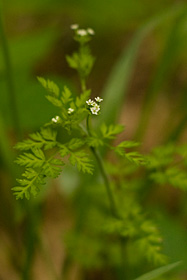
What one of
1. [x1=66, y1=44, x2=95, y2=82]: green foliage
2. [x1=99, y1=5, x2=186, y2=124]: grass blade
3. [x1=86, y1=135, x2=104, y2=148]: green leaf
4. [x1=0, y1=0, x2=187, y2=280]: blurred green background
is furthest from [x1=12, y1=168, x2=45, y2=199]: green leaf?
[x1=99, y1=5, x2=186, y2=124]: grass blade

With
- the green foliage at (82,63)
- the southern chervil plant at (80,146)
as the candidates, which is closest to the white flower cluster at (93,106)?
the southern chervil plant at (80,146)

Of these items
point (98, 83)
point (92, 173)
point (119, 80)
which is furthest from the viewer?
point (98, 83)

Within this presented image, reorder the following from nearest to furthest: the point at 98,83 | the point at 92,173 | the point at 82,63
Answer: the point at 92,173
the point at 82,63
the point at 98,83

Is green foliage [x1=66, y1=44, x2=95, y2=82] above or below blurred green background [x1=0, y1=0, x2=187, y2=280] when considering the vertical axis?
below

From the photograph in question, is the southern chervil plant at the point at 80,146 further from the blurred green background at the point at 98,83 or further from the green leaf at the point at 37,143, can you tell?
the blurred green background at the point at 98,83

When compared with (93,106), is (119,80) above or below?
above

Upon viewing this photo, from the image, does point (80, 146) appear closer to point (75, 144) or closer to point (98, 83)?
point (75, 144)

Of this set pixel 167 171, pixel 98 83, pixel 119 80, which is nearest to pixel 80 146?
pixel 167 171

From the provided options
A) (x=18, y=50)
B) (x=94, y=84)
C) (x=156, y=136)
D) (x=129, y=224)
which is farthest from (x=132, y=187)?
(x=94, y=84)

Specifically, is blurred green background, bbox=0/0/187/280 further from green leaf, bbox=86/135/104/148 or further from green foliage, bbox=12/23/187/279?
green leaf, bbox=86/135/104/148
